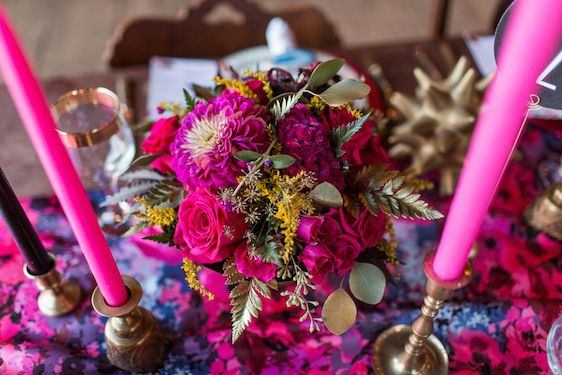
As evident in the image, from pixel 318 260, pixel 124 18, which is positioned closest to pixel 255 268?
pixel 318 260

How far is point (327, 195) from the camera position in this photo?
513mm

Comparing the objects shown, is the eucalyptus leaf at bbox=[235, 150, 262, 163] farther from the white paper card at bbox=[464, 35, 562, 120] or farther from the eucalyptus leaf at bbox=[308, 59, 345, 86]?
the white paper card at bbox=[464, 35, 562, 120]

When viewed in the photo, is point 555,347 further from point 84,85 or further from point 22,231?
point 84,85

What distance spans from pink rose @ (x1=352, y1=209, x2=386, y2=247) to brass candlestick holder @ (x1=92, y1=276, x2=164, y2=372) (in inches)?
9.5

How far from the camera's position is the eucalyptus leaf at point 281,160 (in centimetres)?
50

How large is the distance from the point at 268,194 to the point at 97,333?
0.34m

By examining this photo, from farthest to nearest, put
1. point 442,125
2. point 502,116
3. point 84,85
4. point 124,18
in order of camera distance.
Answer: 1. point 124,18
2. point 84,85
3. point 442,125
4. point 502,116

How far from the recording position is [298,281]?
0.52m

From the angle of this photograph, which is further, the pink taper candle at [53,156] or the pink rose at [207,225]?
the pink rose at [207,225]

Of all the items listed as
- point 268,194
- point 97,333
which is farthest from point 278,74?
point 97,333

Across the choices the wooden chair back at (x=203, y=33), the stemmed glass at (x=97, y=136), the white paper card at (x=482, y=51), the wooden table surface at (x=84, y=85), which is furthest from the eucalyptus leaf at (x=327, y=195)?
the wooden chair back at (x=203, y=33)

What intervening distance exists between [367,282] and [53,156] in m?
0.34

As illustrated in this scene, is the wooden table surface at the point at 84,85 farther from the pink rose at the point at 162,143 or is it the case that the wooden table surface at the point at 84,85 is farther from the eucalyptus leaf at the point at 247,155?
the eucalyptus leaf at the point at 247,155

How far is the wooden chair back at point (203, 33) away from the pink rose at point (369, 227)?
0.79 m
